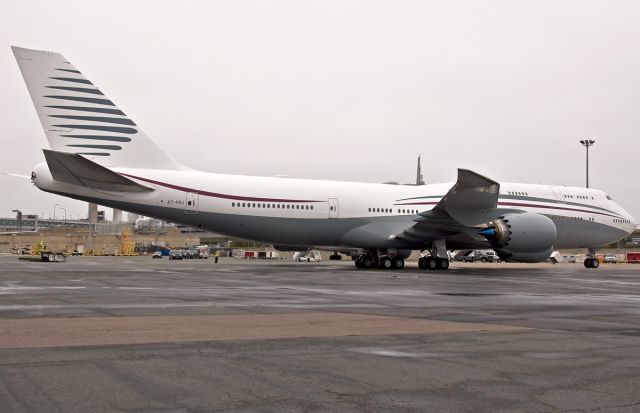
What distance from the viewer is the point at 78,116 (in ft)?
93.1

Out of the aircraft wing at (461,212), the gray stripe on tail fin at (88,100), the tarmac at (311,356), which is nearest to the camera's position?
the tarmac at (311,356)

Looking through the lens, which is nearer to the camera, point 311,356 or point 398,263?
point 311,356

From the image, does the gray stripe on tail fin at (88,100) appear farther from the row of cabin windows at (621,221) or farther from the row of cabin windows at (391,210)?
the row of cabin windows at (621,221)

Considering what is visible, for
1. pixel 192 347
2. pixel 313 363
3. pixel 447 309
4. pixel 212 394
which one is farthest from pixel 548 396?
pixel 447 309

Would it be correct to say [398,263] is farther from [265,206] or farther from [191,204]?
[191,204]

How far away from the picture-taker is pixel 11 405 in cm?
489

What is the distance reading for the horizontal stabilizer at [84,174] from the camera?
1003 inches

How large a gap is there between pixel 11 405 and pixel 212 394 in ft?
4.94

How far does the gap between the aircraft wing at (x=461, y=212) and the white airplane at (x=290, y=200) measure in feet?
0.18

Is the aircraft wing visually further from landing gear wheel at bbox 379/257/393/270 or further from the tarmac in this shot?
the tarmac

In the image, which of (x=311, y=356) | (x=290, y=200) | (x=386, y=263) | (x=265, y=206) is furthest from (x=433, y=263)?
(x=311, y=356)

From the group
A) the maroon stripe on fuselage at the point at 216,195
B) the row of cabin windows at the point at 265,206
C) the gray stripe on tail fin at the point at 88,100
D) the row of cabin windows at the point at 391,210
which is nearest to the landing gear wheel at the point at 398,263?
the row of cabin windows at the point at 391,210

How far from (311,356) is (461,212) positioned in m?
26.3

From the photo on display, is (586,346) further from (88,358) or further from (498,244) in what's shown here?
(498,244)
